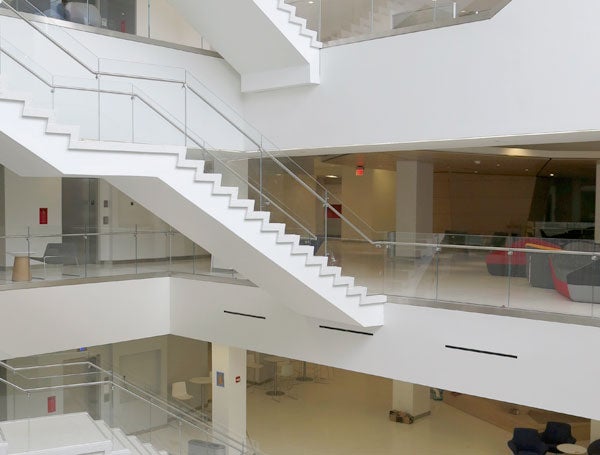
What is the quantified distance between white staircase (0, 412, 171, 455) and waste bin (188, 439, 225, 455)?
162cm

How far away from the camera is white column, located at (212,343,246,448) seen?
14.0m

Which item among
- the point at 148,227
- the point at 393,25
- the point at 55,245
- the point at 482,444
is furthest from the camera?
the point at 482,444

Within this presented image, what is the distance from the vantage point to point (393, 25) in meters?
10.4

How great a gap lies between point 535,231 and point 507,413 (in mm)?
4921

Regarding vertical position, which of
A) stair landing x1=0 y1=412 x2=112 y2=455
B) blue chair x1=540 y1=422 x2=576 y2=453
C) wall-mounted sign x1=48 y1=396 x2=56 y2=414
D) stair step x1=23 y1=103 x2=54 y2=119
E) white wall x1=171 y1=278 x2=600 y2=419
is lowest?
blue chair x1=540 y1=422 x2=576 y2=453

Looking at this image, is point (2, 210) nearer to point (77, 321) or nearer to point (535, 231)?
point (77, 321)

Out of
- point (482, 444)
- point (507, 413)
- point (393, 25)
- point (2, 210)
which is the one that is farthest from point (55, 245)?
point (507, 413)

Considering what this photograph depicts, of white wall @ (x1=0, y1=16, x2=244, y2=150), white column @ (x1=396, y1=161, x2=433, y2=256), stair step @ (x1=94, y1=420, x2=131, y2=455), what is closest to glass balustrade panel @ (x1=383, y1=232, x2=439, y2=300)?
white wall @ (x1=0, y1=16, x2=244, y2=150)

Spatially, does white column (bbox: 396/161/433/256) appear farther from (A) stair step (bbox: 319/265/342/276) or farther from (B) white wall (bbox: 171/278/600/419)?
(A) stair step (bbox: 319/265/342/276)

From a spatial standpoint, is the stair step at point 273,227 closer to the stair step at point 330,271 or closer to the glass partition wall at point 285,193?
the glass partition wall at point 285,193

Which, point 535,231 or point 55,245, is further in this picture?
point 535,231

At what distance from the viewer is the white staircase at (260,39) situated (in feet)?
35.5

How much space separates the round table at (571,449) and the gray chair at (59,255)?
8.96m

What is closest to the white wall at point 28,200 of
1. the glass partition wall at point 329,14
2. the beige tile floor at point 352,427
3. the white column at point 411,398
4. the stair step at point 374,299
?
the glass partition wall at point 329,14
